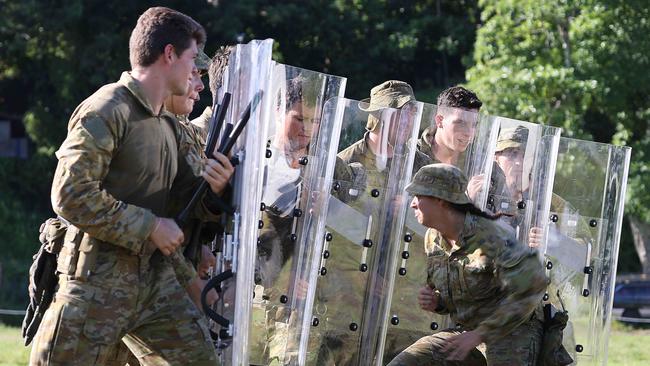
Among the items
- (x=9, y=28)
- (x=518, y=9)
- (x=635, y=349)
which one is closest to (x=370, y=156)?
(x=635, y=349)

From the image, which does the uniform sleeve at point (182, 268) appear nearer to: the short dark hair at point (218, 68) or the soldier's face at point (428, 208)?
the soldier's face at point (428, 208)

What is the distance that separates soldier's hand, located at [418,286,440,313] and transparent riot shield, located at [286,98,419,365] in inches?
25.7

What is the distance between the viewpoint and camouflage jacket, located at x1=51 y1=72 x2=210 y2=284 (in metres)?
5.16

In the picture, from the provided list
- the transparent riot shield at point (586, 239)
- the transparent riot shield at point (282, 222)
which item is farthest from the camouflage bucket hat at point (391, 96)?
the transparent riot shield at point (586, 239)

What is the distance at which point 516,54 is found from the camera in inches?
808

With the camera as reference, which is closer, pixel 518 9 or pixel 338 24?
pixel 518 9

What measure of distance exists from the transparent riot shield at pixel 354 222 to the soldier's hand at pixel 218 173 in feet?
5.10

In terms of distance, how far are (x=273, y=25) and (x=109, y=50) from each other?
380 cm

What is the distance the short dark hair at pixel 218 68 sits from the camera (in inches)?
277

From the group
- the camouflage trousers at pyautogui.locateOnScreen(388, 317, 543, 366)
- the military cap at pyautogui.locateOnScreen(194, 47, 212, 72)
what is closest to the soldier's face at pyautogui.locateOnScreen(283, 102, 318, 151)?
the military cap at pyautogui.locateOnScreen(194, 47, 212, 72)

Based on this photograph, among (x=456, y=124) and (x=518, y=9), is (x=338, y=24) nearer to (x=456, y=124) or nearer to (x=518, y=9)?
(x=518, y=9)

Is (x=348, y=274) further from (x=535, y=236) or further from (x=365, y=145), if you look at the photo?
(x=535, y=236)

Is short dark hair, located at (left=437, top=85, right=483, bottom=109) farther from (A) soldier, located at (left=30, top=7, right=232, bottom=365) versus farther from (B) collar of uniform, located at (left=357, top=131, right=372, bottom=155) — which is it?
(A) soldier, located at (left=30, top=7, right=232, bottom=365)

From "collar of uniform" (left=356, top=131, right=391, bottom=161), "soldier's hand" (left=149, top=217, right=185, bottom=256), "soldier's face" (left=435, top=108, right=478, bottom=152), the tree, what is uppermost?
the tree
